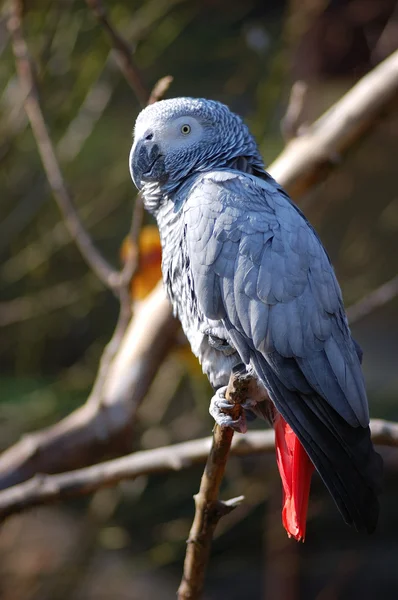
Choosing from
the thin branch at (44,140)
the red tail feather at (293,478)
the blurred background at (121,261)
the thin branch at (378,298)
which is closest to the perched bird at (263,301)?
the red tail feather at (293,478)

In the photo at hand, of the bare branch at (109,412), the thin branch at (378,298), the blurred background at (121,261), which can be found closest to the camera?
the bare branch at (109,412)

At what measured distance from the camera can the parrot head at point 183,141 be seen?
0.96m

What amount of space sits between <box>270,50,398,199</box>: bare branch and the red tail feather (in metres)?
0.61

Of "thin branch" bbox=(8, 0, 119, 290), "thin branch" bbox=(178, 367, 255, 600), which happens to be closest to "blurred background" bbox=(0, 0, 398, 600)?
"thin branch" bbox=(8, 0, 119, 290)

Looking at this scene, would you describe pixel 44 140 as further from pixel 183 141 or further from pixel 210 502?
pixel 210 502

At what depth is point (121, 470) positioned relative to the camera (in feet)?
3.43

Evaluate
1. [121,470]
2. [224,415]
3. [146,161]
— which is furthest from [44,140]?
[224,415]

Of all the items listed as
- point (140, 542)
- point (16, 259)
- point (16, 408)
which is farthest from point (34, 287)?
point (140, 542)

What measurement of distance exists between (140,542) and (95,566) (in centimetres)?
26

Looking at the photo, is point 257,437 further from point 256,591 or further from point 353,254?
point 256,591

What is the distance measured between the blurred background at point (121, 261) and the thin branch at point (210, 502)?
1.02m

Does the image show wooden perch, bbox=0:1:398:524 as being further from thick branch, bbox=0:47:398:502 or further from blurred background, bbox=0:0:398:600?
blurred background, bbox=0:0:398:600

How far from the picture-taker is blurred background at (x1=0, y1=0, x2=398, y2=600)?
82.7 inches

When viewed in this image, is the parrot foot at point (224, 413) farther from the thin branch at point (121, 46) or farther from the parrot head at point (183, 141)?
the thin branch at point (121, 46)
